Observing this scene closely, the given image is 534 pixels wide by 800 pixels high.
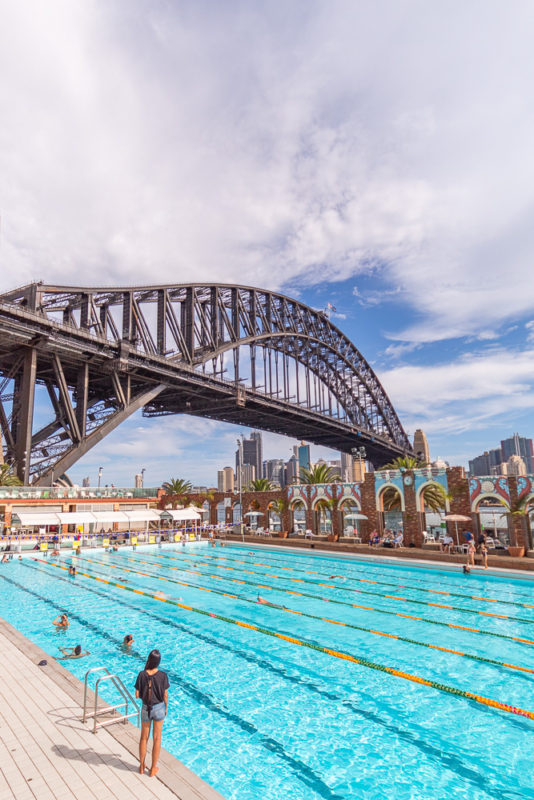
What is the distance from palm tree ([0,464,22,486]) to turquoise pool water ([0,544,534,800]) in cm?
1507

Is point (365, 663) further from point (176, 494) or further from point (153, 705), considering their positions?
point (176, 494)

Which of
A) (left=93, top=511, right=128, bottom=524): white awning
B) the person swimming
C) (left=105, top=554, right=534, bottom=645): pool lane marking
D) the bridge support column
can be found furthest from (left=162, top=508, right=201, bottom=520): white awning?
the person swimming

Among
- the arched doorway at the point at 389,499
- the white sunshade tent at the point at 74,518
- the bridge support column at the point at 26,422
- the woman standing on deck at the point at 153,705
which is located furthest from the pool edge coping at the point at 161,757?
the bridge support column at the point at 26,422

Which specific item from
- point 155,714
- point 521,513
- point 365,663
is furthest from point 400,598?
point 155,714

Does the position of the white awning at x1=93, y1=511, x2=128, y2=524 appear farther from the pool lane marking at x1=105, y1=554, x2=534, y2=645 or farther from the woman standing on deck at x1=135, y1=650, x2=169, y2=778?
the woman standing on deck at x1=135, y1=650, x2=169, y2=778

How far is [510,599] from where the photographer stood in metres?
17.2

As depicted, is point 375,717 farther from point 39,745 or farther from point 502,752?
point 39,745

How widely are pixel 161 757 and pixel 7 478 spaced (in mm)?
33445

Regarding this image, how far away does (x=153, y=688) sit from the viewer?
5855 millimetres

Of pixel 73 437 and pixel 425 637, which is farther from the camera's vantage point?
pixel 73 437

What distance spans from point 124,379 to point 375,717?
4060 centimetres

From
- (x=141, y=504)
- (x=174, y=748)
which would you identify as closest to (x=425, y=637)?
(x=174, y=748)

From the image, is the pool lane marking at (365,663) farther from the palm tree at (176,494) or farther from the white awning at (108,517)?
the palm tree at (176,494)

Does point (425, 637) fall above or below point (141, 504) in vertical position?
below
